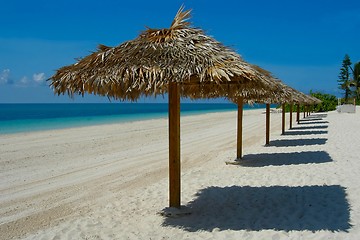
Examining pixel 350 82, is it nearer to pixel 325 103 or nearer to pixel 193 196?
pixel 325 103

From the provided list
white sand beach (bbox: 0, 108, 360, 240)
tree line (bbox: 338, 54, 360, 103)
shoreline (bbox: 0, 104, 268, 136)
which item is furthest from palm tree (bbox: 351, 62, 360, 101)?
white sand beach (bbox: 0, 108, 360, 240)

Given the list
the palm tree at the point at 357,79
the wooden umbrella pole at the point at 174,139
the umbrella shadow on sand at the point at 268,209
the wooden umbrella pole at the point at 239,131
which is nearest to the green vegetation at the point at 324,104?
the palm tree at the point at 357,79

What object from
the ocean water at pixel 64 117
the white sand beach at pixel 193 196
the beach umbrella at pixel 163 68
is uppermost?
the beach umbrella at pixel 163 68

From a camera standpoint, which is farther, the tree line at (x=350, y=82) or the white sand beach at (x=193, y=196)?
the tree line at (x=350, y=82)

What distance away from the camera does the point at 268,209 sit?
174 inches

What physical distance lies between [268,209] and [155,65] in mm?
2190

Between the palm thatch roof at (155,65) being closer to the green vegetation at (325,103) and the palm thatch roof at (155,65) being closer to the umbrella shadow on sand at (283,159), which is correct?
the umbrella shadow on sand at (283,159)

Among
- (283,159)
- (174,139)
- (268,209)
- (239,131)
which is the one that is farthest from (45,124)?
(268,209)

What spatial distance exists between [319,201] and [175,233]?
78.2 inches

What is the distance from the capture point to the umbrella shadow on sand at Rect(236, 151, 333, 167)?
298 inches

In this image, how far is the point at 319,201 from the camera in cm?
463

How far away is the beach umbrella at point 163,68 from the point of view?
3695 millimetres

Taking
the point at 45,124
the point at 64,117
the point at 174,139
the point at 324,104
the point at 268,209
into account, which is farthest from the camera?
the point at 64,117

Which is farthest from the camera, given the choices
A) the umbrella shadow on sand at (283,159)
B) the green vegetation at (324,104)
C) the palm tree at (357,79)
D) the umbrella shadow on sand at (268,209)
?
the palm tree at (357,79)
